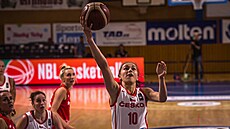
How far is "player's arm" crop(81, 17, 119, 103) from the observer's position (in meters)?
4.22

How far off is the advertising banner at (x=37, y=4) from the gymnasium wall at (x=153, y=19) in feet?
0.68

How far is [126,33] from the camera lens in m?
23.2

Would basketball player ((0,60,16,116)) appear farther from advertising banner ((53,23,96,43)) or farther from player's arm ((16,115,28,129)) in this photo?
advertising banner ((53,23,96,43))

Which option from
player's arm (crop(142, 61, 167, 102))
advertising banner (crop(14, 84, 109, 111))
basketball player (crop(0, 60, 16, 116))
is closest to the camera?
player's arm (crop(142, 61, 167, 102))

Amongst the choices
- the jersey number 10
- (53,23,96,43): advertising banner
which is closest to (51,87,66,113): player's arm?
the jersey number 10

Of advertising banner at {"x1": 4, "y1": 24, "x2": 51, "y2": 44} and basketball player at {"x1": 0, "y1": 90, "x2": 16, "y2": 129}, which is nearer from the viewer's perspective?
basketball player at {"x1": 0, "y1": 90, "x2": 16, "y2": 129}

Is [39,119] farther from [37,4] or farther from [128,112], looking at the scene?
[37,4]

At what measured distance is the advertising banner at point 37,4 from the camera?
23.5 meters

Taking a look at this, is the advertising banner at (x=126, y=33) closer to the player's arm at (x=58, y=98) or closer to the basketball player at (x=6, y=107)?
the player's arm at (x=58, y=98)

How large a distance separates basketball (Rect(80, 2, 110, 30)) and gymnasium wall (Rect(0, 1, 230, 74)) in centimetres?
1835

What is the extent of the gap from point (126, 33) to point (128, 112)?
1862 cm

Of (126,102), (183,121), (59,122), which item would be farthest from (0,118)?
(183,121)

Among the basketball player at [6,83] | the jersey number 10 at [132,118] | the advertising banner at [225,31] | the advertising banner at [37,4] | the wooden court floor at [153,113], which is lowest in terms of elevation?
the wooden court floor at [153,113]

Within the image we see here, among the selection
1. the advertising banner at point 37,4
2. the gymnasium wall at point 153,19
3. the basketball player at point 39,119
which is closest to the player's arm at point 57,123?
the basketball player at point 39,119
